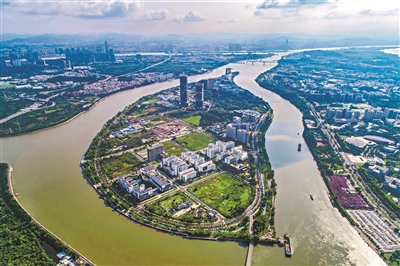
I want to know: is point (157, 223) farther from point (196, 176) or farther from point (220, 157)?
point (220, 157)

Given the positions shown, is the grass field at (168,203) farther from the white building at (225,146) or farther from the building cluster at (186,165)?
the white building at (225,146)

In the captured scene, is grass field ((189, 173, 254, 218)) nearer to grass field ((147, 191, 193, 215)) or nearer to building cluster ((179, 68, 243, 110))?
grass field ((147, 191, 193, 215))


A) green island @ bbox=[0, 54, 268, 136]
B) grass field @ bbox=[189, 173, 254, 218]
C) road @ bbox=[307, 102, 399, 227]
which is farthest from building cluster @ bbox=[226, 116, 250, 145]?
green island @ bbox=[0, 54, 268, 136]

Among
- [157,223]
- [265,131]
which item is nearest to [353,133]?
[265,131]

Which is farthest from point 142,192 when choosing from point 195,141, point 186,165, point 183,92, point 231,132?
point 183,92

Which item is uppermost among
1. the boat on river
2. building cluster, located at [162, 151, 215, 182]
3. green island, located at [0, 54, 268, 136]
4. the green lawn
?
green island, located at [0, 54, 268, 136]

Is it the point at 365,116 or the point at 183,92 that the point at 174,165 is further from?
the point at 365,116
